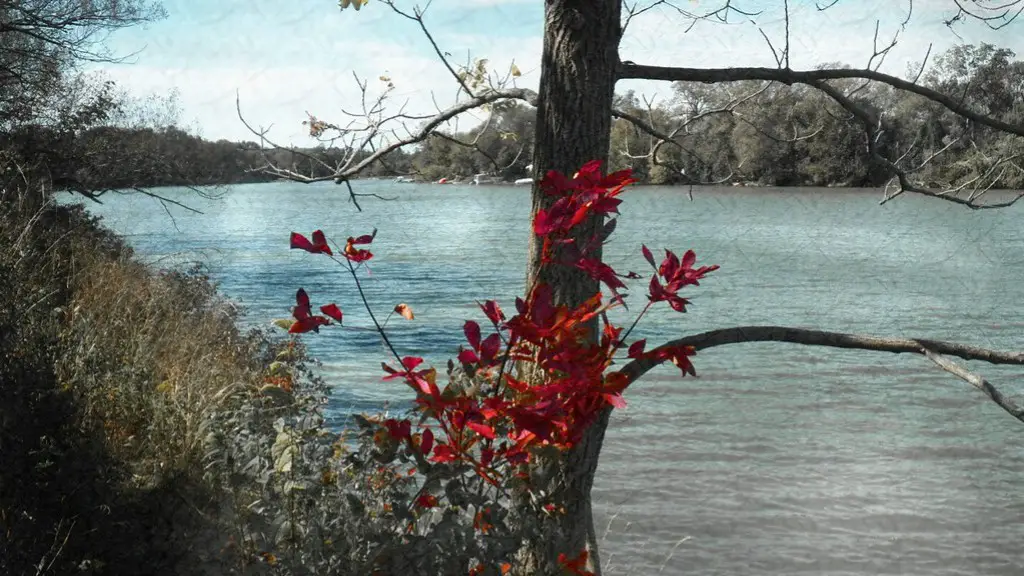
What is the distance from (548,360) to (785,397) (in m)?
8.13

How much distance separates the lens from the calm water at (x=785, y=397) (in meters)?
6.25

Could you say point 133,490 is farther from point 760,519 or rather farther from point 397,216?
point 397,216

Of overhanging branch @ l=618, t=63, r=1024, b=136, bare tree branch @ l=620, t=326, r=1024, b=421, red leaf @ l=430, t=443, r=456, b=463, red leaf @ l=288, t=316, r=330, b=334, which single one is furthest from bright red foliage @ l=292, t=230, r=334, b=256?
overhanging branch @ l=618, t=63, r=1024, b=136

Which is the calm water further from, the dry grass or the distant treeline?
the dry grass

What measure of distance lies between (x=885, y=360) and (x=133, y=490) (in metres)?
9.56

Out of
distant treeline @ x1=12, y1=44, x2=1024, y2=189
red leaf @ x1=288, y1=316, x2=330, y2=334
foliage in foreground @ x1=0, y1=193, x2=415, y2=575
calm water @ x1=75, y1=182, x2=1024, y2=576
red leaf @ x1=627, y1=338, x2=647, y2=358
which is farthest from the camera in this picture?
calm water @ x1=75, y1=182, x2=1024, y2=576

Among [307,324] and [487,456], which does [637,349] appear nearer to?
[487,456]

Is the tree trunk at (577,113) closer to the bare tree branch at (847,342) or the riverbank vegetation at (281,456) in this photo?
the riverbank vegetation at (281,456)

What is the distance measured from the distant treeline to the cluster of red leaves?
871 mm

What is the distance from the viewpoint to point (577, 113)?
3.19m

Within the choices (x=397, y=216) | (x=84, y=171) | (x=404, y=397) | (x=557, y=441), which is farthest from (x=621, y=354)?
(x=397, y=216)

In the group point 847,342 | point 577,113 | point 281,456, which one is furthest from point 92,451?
point 847,342

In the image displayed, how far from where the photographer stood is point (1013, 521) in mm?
6602

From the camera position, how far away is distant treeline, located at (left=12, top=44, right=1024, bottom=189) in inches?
157
